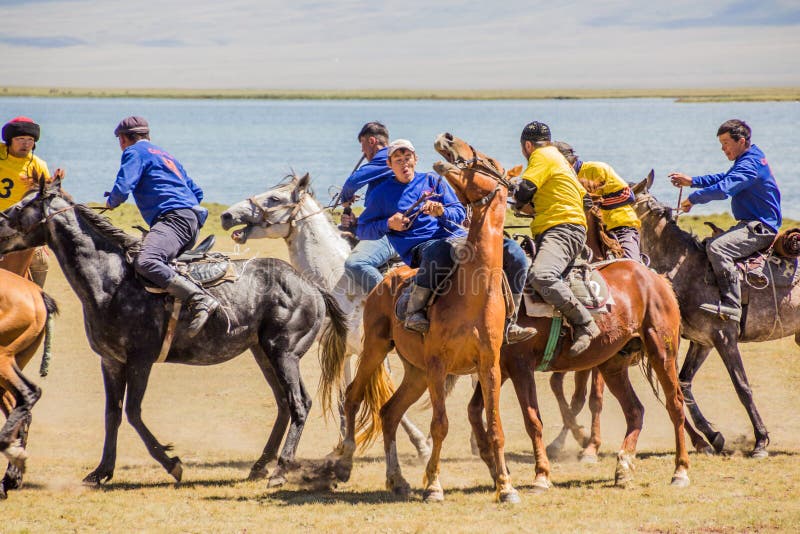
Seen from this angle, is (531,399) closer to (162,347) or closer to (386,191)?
(386,191)

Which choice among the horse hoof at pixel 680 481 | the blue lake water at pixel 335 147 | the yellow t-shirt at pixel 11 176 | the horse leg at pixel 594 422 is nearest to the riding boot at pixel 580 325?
the horse hoof at pixel 680 481

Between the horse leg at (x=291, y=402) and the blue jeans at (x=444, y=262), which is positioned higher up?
the blue jeans at (x=444, y=262)

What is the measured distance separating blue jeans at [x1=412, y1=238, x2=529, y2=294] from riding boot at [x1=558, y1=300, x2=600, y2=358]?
49 centimetres

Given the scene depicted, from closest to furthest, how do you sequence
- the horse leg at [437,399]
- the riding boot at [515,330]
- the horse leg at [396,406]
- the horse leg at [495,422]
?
the horse leg at [495,422] < the horse leg at [437,399] < the riding boot at [515,330] < the horse leg at [396,406]

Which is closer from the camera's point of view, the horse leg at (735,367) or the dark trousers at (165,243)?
the dark trousers at (165,243)

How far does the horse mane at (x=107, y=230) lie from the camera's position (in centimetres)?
908

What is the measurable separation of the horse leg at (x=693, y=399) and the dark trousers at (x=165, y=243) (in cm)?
509

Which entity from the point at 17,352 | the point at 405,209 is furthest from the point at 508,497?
the point at 17,352

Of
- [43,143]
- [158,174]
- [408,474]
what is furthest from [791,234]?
[43,143]

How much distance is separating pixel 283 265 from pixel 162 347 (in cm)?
145

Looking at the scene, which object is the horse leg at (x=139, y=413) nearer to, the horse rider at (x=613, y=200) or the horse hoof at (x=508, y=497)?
the horse hoof at (x=508, y=497)

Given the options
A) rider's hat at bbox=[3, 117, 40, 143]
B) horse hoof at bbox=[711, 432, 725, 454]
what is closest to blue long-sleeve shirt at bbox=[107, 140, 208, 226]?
rider's hat at bbox=[3, 117, 40, 143]

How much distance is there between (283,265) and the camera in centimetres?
998

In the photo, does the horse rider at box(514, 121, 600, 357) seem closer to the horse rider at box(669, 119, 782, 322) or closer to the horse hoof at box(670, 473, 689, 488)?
the horse hoof at box(670, 473, 689, 488)
